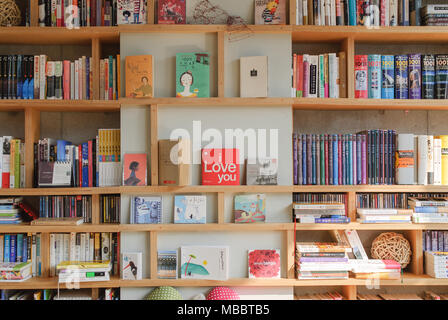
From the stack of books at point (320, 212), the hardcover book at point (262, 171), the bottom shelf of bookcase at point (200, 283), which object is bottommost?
the bottom shelf of bookcase at point (200, 283)

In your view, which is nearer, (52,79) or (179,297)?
(179,297)

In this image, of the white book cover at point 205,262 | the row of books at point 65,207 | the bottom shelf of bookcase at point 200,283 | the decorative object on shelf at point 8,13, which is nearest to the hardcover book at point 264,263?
the bottom shelf of bookcase at point 200,283

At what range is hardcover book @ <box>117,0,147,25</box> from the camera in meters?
2.24

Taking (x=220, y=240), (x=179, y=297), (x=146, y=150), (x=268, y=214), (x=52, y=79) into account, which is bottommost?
(x=179, y=297)

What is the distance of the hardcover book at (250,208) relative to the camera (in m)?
2.23

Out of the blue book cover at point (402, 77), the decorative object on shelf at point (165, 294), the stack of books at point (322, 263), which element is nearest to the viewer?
the decorative object on shelf at point (165, 294)

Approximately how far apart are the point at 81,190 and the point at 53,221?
256 mm

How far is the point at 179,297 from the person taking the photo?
2146mm

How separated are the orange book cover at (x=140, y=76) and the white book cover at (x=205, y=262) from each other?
3.29ft

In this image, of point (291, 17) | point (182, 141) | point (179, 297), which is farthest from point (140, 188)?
point (291, 17)

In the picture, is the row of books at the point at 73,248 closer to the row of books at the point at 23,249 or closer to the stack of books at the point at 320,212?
the row of books at the point at 23,249

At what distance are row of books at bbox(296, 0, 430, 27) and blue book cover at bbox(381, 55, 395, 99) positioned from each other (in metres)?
0.23

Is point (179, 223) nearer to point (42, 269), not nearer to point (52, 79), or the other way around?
point (42, 269)
